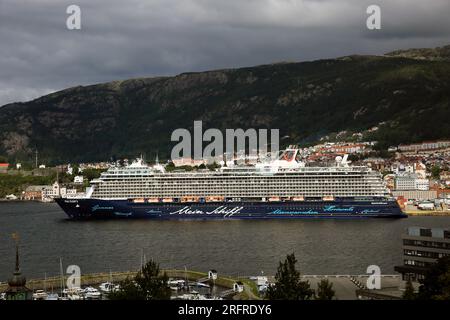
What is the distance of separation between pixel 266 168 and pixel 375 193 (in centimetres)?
864

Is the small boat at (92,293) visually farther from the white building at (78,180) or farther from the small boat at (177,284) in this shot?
the white building at (78,180)

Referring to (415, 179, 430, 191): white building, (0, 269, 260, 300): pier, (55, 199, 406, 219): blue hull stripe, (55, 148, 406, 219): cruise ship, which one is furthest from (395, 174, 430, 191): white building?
(0, 269, 260, 300): pier

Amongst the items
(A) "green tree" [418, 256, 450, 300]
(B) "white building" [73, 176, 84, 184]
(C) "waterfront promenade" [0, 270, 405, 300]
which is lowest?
(C) "waterfront promenade" [0, 270, 405, 300]

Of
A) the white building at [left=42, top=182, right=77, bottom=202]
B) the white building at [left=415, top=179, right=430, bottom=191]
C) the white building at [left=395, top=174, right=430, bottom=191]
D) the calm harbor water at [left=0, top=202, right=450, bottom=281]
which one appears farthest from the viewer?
the white building at [left=42, top=182, right=77, bottom=202]

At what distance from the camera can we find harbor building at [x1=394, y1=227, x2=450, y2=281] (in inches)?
1128

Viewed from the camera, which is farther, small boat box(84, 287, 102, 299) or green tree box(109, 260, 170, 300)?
small boat box(84, 287, 102, 299)

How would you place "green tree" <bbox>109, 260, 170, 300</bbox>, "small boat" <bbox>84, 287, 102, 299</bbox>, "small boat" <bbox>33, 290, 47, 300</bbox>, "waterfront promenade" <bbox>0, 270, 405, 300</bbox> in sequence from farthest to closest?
1. "small boat" <bbox>84, 287, 102, 299</bbox>
2. "small boat" <bbox>33, 290, 47, 300</bbox>
3. "waterfront promenade" <bbox>0, 270, 405, 300</bbox>
4. "green tree" <bbox>109, 260, 170, 300</bbox>

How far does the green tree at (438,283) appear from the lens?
19864 millimetres

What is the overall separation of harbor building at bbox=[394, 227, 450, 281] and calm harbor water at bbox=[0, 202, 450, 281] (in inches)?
123

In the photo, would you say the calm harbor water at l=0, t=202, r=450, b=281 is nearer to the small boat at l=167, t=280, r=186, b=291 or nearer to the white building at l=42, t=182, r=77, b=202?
the small boat at l=167, t=280, r=186, b=291

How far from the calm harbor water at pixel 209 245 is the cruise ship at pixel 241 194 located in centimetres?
270

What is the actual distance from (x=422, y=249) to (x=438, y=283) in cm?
877
